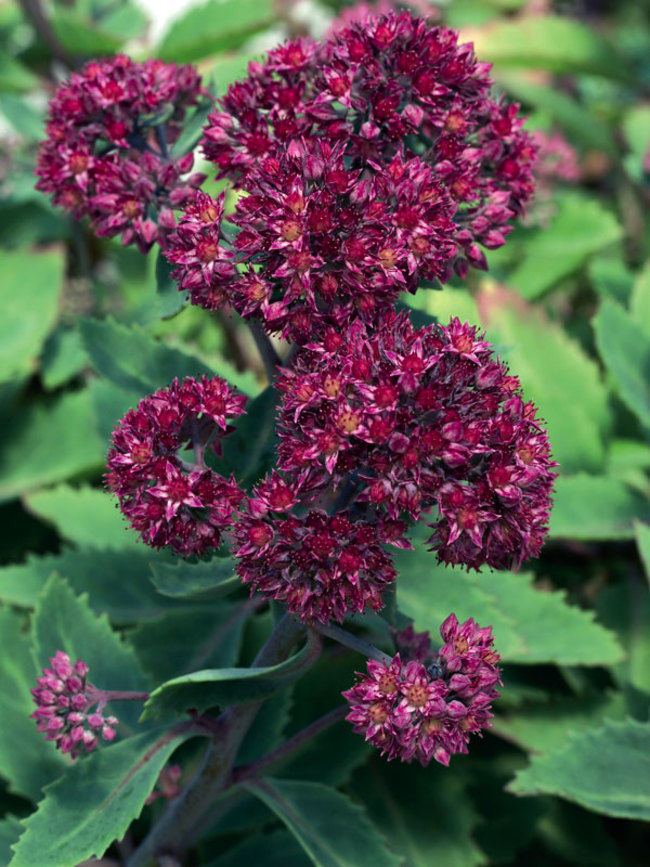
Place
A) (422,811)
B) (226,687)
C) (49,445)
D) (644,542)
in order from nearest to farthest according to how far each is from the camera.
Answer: (226,687), (644,542), (422,811), (49,445)

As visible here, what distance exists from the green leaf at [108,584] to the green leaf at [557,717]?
1.72 feet

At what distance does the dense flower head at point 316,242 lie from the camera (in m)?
0.85

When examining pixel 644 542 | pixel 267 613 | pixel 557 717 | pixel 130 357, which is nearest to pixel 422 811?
pixel 557 717

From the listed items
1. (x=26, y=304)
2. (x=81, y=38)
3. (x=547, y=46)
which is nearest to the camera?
(x=26, y=304)

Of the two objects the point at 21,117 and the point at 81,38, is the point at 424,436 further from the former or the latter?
the point at 81,38

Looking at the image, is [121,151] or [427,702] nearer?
[427,702]

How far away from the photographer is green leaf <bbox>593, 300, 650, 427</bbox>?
1545 millimetres

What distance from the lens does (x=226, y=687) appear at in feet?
3.03

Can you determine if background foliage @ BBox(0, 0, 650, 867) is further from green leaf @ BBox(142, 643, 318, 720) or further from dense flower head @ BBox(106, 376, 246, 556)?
dense flower head @ BBox(106, 376, 246, 556)

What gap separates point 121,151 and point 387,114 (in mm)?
303

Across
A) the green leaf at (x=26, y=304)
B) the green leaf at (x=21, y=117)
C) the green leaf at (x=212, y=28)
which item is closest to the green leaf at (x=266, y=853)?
the green leaf at (x=26, y=304)

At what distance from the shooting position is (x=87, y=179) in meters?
1.01

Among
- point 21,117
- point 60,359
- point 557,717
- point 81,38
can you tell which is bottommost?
point 557,717

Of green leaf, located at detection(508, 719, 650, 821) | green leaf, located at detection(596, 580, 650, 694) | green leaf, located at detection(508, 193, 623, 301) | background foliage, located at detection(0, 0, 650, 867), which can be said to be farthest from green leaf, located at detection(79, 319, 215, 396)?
green leaf, located at detection(508, 193, 623, 301)
